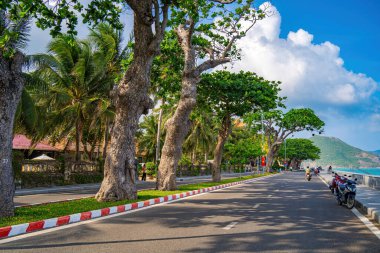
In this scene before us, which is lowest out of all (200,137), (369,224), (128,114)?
(369,224)

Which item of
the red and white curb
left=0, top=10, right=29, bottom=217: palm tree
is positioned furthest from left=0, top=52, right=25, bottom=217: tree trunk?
the red and white curb

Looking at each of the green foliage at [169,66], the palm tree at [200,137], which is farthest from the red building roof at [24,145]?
the palm tree at [200,137]

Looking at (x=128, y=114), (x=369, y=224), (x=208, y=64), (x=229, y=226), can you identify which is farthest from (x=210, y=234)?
(x=208, y=64)

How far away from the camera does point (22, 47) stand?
18312 millimetres

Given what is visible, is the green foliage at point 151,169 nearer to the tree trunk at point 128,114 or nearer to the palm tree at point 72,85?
the palm tree at point 72,85

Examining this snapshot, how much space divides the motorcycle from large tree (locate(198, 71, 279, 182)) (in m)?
12.1

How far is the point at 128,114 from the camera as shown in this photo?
1484 centimetres

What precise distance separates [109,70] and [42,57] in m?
9.14

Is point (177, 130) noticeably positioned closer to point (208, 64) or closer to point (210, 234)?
point (208, 64)

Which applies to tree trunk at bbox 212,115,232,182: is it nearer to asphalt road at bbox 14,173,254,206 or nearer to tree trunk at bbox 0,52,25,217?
asphalt road at bbox 14,173,254,206

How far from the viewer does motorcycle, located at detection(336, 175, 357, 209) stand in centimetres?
1426

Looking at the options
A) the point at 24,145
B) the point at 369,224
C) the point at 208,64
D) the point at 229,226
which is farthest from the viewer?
the point at 24,145

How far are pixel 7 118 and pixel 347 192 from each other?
11514mm

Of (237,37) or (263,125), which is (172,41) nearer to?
(237,37)
